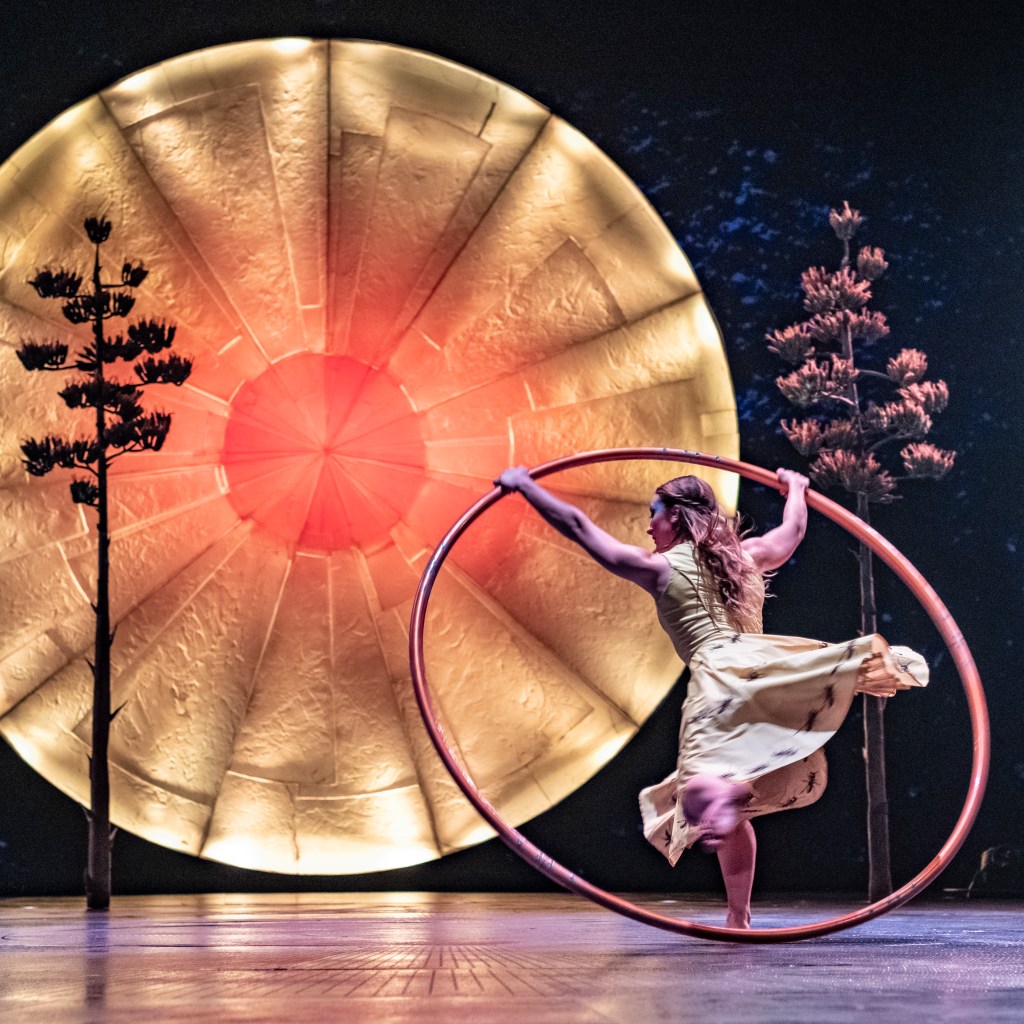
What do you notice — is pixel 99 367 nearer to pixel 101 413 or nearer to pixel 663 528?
pixel 101 413

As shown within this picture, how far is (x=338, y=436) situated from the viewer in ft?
19.8

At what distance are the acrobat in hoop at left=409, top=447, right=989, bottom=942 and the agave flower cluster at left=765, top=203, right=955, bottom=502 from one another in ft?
5.96

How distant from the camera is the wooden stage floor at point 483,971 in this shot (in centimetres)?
168

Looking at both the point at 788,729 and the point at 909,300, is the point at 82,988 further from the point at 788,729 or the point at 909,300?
the point at 909,300

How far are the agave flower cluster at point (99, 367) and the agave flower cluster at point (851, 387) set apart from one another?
9.54 feet

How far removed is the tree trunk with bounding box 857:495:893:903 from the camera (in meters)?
5.75

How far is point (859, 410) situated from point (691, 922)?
342 centimetres

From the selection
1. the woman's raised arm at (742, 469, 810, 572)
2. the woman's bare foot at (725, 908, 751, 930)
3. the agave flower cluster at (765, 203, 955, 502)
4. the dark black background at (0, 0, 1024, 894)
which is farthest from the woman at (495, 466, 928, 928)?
the dark black background at (0, 0, 1024, 894)

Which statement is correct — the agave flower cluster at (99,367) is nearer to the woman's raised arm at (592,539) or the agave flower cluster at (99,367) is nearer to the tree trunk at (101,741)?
the tree trunk at (101,741)

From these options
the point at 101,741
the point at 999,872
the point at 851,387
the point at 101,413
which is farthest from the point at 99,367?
the point at 999,872

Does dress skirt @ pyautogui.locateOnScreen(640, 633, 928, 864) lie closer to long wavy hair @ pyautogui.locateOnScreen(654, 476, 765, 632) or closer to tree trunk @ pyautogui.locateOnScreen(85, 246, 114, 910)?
long wavy hair @ pyautogui.locateOnScreen(654, 476, 765, 632)

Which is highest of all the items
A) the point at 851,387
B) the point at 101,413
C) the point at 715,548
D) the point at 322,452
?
the point at 851,387

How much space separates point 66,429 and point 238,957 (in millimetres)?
3850

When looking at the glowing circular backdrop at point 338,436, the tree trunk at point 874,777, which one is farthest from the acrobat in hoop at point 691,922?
the glowing circular backdrop at point 338,436
